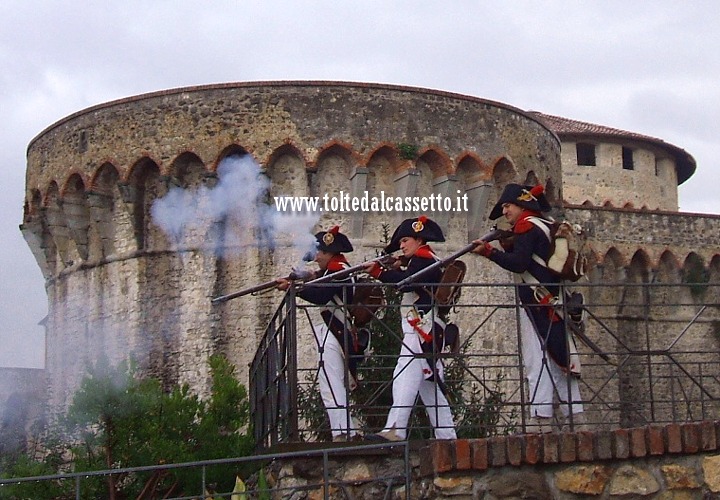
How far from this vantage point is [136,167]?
63.2 feet

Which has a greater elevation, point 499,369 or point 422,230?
point 422,230

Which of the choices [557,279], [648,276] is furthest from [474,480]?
[648,276]

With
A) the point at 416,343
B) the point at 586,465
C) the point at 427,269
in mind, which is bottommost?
the point at 586,465

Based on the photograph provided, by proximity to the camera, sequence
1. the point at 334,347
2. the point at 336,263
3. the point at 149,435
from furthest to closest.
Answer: the point at 149,435
the point at 336,263
the point at 334,347

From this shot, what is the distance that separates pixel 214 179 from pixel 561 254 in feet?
36.8

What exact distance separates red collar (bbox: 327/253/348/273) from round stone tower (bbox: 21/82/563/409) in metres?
9.38

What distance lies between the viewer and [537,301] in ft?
26.8

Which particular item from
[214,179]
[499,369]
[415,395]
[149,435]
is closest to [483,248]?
[415,395]

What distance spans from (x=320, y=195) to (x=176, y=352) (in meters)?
3.19

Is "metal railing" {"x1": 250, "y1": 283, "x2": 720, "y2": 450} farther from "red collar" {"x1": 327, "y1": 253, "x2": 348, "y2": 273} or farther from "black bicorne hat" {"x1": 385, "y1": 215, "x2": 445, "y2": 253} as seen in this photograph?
"black bicorne hat" {"x1": 385, "y1": 215, "x2": 445, "y2": 253}

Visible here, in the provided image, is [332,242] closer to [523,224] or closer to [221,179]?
[523,224]

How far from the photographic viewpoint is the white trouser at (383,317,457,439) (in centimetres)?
795

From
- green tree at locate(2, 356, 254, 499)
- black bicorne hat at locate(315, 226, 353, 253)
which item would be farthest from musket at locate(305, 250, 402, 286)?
green tree at locate(2, 356, 254, 499)

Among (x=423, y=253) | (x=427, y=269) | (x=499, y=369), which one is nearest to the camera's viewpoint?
(x=427, y=269)
